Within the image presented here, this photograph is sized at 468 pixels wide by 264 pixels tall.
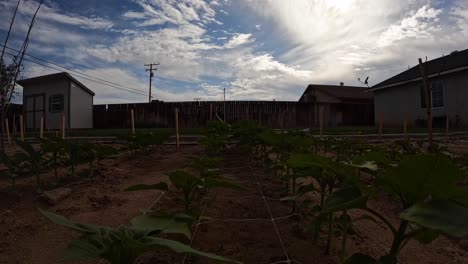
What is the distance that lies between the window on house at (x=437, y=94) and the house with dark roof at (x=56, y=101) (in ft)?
61.1

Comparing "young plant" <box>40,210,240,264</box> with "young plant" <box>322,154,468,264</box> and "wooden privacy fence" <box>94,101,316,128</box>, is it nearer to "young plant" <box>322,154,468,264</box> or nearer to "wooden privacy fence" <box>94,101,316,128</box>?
"young plant" <box>322,154,468,264</box>

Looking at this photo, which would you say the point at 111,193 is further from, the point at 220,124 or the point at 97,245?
the point at 220,124

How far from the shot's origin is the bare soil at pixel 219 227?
75.0 inches

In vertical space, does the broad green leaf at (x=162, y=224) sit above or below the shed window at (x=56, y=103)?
below

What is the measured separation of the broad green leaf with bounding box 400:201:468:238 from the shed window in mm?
Result: 22676

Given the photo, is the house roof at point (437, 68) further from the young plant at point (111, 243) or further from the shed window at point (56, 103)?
the shed window at point (56, 103)

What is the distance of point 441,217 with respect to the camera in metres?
0.75

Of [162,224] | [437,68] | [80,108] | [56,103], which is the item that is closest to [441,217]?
[162,224]

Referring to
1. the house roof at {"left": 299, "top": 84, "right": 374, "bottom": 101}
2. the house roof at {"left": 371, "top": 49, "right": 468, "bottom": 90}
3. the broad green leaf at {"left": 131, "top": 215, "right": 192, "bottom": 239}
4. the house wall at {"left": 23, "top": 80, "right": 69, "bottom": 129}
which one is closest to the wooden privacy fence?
the house wall at {"left": 23, "top": 80, "right": 69, "bottom": 129}

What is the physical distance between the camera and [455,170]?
85cm

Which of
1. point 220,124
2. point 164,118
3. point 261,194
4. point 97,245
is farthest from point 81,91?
point 97,245

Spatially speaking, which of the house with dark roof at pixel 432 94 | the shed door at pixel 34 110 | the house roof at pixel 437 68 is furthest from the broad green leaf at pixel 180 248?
the shed door at pixel 34 110

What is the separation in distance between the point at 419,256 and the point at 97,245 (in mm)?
2022

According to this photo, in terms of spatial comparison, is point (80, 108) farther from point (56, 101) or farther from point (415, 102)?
point (415, 102)
